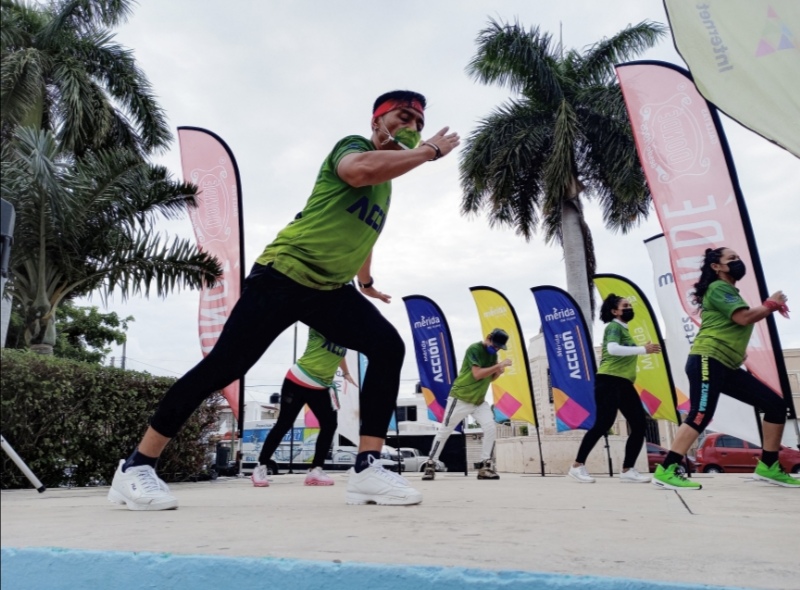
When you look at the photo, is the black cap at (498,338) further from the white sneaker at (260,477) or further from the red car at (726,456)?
the red car at (726,456)

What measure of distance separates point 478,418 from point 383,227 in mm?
4904

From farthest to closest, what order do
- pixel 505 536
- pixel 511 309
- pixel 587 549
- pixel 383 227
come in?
pixel 511 309 → pixel 383 227 → pixel 505 536 → pixel 587 549

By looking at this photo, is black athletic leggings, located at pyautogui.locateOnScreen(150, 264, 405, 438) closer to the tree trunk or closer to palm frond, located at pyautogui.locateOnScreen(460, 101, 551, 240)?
the tree trunk

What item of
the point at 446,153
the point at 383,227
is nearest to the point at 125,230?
the point at 383,227

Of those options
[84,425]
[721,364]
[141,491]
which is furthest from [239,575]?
[84,425]

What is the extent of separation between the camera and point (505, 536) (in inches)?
62.1

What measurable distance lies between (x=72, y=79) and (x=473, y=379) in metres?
4.88

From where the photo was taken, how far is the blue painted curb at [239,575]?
3.45 ft

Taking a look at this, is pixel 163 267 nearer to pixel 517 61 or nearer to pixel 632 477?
pixel 632 477

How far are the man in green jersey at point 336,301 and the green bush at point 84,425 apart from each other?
228 cm

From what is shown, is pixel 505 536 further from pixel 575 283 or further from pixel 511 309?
pixel 575 283

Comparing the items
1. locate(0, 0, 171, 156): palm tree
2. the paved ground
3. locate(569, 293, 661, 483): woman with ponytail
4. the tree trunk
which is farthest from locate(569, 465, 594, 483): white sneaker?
the tree trunk

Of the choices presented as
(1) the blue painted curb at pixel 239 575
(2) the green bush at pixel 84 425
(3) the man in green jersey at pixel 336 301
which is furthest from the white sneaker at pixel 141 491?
(2) the green bush at pixel 84 425

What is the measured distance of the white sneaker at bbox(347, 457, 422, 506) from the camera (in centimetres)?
260
